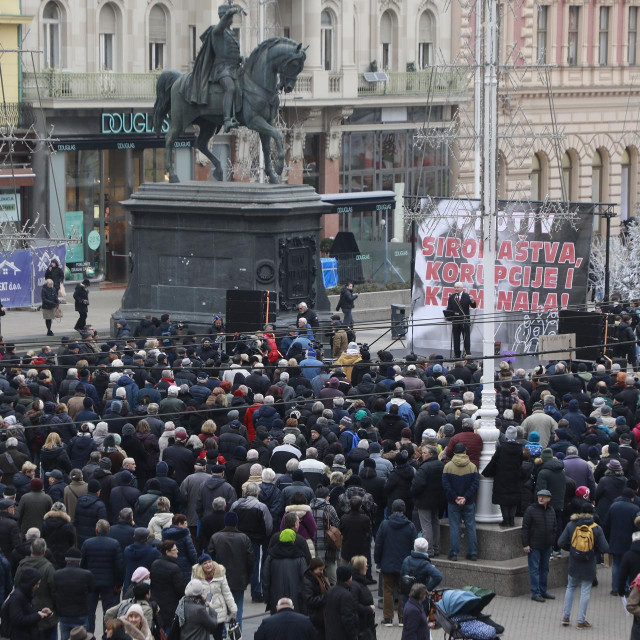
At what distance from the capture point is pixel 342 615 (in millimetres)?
18219

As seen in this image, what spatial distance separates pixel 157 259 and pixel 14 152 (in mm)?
10285

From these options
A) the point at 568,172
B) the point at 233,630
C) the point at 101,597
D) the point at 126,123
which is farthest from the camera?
the point at 568,172

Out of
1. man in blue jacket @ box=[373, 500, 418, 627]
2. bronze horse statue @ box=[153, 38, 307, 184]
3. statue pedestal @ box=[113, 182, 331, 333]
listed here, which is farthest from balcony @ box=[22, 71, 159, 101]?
man in blue jacket @ box=[373, 500, 418, 627]

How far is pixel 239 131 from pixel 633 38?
18.5m

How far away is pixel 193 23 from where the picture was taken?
180ft

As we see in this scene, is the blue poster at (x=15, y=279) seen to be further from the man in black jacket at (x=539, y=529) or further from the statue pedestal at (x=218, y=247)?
the man in black jacket at (x=539, y=529)

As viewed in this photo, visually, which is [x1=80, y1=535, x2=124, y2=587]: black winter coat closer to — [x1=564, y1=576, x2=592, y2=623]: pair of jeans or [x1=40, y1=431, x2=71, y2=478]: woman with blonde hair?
[x1=40, y1=431, x2=71, y2=478]: woman with blonde hair

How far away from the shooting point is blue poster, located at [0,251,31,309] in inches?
1697

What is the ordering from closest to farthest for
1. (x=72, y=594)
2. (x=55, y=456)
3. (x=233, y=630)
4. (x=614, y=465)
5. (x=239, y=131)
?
(x=72, y=594) → (x=233, y=630) → (x=614, y=465) → (x=55, y=456) → (x=239, y=131)

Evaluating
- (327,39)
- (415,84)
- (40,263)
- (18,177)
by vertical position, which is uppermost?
(327,39)

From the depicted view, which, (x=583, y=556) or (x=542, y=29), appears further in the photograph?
(x=542, y=29)

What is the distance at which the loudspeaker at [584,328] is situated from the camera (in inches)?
1342

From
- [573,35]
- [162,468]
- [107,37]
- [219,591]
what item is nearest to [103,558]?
[219,591]

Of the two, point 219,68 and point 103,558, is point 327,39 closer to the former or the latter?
point 219,68
